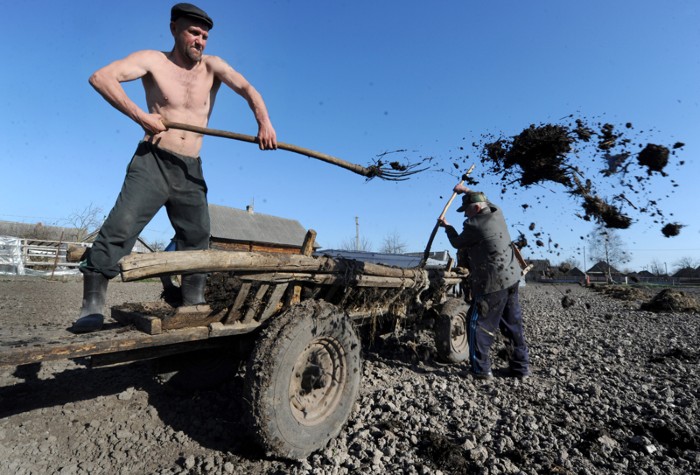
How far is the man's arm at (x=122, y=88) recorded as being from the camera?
225 cm

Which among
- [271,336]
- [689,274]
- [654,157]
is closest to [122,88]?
[271,336]

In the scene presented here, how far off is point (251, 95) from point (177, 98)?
0.53 metres

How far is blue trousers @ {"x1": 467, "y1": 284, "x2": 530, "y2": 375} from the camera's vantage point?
4.18m

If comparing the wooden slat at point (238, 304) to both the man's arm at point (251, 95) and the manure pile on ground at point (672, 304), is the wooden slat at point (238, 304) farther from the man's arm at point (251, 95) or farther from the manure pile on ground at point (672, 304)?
the manure pile on ground at point (672, 304)

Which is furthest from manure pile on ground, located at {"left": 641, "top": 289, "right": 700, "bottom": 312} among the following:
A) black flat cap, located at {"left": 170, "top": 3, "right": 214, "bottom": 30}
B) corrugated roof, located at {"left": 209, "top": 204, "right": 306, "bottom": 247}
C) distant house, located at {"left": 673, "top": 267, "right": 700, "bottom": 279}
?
distant house, located at {"left": 673, "top": 267, "right": 700, "bottom": 279}

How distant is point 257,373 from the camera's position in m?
2.17

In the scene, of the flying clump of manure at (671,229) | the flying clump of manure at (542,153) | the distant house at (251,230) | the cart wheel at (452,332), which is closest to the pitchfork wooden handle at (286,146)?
the cart wheel at (452,332)

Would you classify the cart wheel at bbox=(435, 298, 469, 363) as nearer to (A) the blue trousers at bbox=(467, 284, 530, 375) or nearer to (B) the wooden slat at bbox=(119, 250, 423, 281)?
(A) the blue trousers at bbox=(467, 284, 530, 375)

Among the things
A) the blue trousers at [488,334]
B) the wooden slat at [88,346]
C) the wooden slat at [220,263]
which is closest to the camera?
the wooden slat at [88,346]

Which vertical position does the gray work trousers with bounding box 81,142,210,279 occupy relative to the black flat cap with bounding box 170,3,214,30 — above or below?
below

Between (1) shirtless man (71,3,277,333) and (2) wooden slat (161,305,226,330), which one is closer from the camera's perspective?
(2) wooden slat (161,305,226,330)

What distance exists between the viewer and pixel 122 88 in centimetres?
231

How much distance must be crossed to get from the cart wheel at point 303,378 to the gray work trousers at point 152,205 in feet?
3.42

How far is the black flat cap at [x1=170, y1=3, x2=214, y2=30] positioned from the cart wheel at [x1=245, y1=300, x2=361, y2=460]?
2039 millimetres
